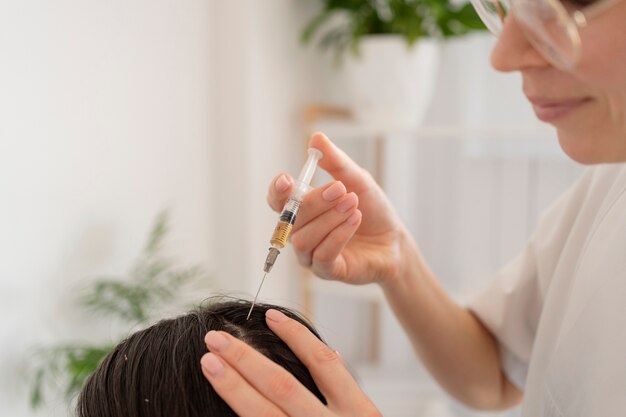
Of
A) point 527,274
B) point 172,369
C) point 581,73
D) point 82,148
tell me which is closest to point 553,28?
point 581,73

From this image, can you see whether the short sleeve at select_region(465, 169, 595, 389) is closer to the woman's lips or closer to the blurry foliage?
the woman's lips

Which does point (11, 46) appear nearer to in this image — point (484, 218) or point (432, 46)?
point (432, 46)

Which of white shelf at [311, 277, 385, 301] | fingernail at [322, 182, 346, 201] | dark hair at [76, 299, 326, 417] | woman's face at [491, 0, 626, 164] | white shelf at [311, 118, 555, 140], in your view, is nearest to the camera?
woman's face at [491, 0, 626, 164]

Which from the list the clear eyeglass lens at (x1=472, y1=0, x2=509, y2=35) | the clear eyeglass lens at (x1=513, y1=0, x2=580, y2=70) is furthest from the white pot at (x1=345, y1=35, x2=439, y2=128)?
the clear eyeglass lens at (x1=513, y1=0, x2=580, y2=70)

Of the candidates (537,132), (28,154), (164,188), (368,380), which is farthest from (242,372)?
(368,380)

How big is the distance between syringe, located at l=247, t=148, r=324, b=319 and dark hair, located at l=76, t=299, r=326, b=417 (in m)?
0.08

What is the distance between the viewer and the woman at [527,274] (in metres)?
0.79

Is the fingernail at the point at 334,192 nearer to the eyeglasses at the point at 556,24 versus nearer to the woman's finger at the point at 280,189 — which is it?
the woman's finger at the point at 280,189

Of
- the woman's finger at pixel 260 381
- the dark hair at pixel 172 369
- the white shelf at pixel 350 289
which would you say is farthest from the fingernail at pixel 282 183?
the white shelf at pixel 350 289

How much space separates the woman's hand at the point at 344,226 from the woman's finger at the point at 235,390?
28 centimetres

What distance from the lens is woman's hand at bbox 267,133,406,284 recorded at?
105 centimetres

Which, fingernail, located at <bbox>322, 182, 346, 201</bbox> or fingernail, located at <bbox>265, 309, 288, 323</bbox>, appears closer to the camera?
fingernail, located at <bbox>265, 309, 288, 323</bbox>

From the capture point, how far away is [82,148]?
185cm

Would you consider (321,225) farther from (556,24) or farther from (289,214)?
(556,24)
